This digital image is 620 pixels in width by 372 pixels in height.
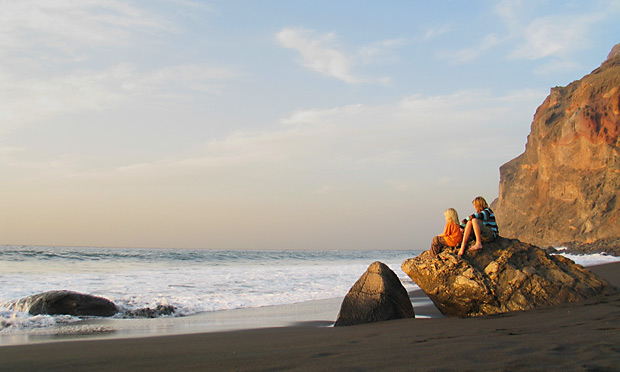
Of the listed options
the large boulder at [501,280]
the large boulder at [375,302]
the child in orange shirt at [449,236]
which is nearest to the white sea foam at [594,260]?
the large boulder at [501,280]

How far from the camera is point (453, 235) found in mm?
7211

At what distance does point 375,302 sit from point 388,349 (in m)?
2.98

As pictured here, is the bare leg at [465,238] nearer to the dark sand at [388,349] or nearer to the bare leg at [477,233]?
the bare leg at [477,233]

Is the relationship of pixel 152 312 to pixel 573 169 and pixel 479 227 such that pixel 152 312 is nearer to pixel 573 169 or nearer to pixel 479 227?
pixel 479 227

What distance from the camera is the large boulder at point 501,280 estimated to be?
652 cm

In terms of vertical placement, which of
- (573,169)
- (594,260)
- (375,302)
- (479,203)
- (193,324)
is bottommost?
(594,260)

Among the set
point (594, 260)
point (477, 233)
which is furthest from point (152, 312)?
point (594, 260)

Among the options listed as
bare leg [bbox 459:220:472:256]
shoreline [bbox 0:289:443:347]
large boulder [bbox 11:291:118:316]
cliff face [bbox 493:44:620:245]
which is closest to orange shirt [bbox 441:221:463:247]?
bare leg [bbox 459:220:472:256]

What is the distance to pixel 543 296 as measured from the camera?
649 cm

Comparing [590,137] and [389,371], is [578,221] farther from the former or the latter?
[389,371]

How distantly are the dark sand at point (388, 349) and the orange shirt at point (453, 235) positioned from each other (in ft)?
4.52

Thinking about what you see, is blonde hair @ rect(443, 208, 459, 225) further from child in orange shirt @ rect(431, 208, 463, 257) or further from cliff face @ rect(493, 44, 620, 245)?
cliff face @ rect(493, 44, 620, 245)

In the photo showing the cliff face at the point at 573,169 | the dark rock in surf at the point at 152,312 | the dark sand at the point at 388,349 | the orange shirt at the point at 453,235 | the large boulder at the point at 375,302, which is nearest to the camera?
the dark sand at the point at 388,349

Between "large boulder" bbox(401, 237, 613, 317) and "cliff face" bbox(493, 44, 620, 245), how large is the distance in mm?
45345
